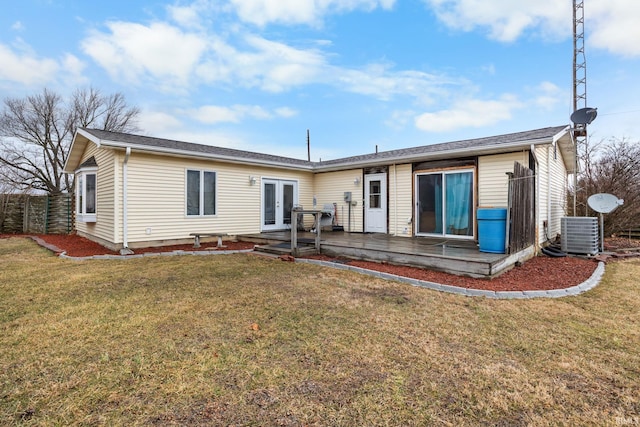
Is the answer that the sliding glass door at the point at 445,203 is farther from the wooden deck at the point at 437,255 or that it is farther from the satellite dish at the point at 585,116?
the satellite dish at the point at 585,116

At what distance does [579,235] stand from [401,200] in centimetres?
425

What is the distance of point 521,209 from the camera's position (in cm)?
623

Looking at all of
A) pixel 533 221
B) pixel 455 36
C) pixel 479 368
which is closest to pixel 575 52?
pixel 455 36

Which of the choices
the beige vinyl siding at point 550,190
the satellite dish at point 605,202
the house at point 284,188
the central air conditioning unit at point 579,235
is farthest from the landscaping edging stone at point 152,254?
the satellite dish at point 605,202

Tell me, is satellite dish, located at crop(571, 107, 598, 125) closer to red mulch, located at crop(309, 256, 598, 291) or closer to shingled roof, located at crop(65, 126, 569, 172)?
shingled roof, located at crop(65, 126, 569, 172)

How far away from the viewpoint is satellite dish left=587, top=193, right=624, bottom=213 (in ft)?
23.5

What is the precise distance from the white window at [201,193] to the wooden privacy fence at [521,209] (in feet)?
25.2

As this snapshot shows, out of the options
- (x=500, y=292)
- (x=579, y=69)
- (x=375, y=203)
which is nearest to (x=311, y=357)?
(x=500, y=292)

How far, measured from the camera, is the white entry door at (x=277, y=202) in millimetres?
10562

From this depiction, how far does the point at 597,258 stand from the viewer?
6945 mm

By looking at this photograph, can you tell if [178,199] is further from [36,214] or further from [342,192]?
[36,214]

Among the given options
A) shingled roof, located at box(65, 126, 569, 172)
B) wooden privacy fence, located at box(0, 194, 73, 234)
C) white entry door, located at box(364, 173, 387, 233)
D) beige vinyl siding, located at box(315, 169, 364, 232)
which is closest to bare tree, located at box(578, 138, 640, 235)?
shingled roof, located at box(65, 126, 569, 172)

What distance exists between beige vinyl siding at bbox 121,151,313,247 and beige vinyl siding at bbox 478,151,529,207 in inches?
252

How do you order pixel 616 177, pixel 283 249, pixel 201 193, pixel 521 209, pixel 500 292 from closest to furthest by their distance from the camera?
1. pixel 500 292
2. pixel 521 209
3. pixel 283 249
4. pixel 201 193
5. pixel 616 177
